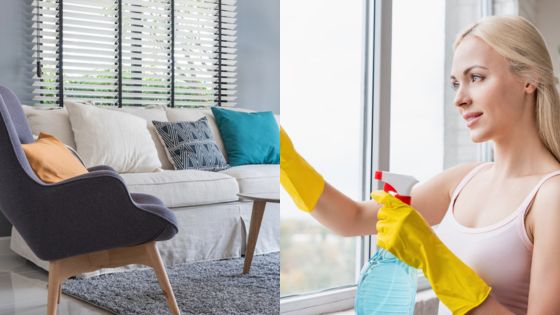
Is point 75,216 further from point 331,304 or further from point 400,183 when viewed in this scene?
point 331,304

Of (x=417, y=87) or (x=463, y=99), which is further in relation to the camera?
(x=417, y=87)

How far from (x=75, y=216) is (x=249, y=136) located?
0.44 m

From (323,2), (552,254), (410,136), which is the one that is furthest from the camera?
(410,136)

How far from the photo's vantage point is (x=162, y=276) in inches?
57.6

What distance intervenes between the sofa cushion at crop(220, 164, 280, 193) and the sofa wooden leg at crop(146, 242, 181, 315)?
9.4 inches

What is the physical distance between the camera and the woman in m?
1.39

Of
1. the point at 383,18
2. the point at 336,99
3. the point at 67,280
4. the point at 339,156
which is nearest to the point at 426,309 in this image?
the point at 339,156

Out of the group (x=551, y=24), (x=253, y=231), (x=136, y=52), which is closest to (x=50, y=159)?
(x=136, y=52)

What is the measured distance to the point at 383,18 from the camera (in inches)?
100

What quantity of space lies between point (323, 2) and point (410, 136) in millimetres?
747

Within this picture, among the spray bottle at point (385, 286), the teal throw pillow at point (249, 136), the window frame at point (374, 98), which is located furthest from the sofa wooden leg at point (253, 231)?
the window frame at point (374, 98)

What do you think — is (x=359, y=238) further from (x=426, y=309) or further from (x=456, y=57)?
(x=456, y=57)

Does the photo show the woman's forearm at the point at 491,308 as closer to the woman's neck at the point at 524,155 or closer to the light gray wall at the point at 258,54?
the woman's neck at the point at 524,155

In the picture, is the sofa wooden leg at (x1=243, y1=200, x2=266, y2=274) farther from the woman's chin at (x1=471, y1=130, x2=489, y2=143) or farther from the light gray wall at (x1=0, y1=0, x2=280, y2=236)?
the woman's chin at (x1=471, y1=130, x2=489, y2=143)
